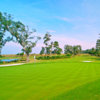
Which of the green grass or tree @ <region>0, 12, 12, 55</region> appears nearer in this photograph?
the green grass

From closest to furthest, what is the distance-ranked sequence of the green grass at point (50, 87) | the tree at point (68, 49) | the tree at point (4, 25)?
the green grass at point (50, 87), the tree at point (4, 25), the tree at point (68, 49)

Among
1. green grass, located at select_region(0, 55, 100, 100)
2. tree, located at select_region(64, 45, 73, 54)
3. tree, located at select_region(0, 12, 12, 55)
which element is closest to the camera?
green grass, located at select_region(0, 55, 100, 100)

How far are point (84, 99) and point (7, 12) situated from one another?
2875 cm

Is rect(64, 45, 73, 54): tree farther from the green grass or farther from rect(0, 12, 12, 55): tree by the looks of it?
the green grass

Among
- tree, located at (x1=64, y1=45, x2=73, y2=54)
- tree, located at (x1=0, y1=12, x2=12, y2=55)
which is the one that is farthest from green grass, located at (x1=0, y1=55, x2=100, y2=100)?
tree, located at (x1=64, y1=45, x2=73, y2=54)

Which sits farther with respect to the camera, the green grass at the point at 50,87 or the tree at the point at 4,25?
the tree at the point at 4,25

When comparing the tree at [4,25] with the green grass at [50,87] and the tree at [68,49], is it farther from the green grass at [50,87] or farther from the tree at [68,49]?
the tree at [68,49]

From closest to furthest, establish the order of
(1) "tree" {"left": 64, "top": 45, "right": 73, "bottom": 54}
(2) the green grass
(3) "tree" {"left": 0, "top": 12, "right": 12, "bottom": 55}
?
(2) the green grass, (3) "tree" {"left": 0, "top": 12, "right": 12, "bottom": 55}, (1) "tree" {"left": 64, "top": 45, "right": 73, "bottom": 54}

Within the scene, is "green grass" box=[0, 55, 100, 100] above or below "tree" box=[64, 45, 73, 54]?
below

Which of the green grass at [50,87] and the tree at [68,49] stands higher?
the tree at [68,49]

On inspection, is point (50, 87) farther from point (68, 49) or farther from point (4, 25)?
point (68, 49)

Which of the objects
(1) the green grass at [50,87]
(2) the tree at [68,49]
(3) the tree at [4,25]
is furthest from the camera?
(2) the tree at [68,49]

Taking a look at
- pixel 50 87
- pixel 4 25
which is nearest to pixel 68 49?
pixel 4 25

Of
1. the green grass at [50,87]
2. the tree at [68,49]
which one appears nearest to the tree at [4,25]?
the green grass at [50,87]
